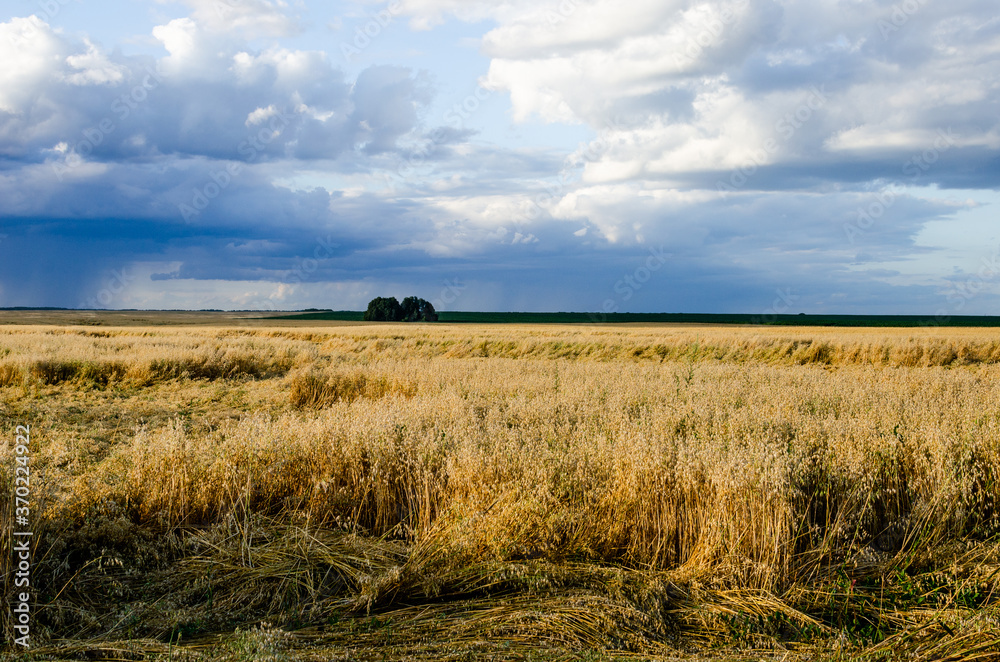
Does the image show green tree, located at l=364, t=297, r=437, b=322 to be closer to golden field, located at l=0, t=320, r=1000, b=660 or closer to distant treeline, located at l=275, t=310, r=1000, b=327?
distant treeline, located at l=275, t=310, r=1000, b=327

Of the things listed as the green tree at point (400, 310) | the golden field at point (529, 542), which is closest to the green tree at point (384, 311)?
the green tree at point (400, 310)

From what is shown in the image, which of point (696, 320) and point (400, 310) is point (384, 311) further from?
point (696, 320)

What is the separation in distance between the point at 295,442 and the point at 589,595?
142 inches

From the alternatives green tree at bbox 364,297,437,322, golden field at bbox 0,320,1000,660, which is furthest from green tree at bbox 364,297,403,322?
golden field at bbox 0,320,1000,660

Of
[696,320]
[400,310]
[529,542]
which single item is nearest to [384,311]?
[400,310]

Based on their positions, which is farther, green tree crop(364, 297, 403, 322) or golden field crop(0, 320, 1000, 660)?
green tree crop(364, 297, 403, 322)

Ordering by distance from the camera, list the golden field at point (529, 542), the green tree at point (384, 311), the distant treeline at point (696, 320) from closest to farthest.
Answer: the golden field at point (529, 542)
the green tree at point (384, 311)
the distant treeline at point (696, 320)

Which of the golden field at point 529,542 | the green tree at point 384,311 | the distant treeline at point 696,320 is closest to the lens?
the golden field at point 529,542

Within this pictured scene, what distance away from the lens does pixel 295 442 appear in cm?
650

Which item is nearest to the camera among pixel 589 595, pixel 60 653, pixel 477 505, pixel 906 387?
pixel 60 653

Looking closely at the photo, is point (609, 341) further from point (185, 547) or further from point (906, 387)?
point (185, 547)

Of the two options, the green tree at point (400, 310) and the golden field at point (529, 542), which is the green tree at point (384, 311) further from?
the golden field at point (529, 542)

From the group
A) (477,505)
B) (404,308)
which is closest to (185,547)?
(477,505)

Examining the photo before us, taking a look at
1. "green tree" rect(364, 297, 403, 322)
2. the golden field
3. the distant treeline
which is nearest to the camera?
the golden field
